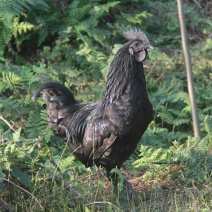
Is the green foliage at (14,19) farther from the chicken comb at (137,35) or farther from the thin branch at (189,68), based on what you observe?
the chicken comb at (137,35)

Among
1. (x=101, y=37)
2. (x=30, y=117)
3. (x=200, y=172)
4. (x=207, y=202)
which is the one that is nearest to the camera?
(x=207, y=202)

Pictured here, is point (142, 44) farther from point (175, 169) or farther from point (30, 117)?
point (30, 117)

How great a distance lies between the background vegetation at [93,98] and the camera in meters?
5.73

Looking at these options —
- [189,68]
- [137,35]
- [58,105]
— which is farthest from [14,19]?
[137,35]

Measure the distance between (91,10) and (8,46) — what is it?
1.43 metres

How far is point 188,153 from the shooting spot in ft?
22.4

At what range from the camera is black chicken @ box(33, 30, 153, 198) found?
6.08 metres

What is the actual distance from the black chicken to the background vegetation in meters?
0.23

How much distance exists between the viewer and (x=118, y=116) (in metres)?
6.08

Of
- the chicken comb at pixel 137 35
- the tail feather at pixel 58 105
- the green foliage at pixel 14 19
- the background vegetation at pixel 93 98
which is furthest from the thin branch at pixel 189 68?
the green foliage at pixel 14 19

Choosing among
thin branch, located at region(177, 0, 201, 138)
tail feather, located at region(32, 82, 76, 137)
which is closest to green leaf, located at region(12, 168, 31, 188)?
tail feather, located at region(32, 82, 76, 137)

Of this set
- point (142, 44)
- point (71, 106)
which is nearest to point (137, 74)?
point (142, 44)

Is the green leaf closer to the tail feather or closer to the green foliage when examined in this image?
the tail feather

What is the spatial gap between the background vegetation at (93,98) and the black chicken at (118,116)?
229mm
